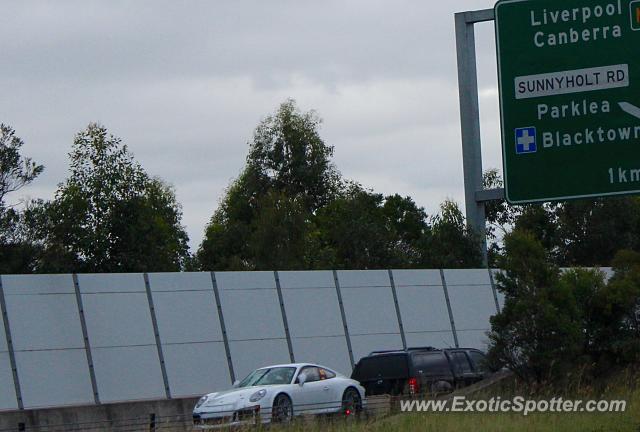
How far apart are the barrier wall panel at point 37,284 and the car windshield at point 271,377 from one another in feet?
20.3

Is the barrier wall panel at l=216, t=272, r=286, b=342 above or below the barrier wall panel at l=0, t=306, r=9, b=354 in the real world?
below

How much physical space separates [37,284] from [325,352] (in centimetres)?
885

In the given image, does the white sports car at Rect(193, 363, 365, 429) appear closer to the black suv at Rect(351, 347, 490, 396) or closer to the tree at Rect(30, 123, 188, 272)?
the black suv at Rect(351, 347, 490, 396)

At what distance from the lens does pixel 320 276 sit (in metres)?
36.0

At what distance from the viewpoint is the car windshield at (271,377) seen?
2572cm

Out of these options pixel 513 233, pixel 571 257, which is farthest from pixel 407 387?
pixel 571 257

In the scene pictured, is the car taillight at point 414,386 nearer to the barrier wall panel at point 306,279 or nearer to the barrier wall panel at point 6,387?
the barrier wall panel at point 306,279

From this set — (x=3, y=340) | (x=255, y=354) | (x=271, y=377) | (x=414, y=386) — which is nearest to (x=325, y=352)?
(x=255, y=354)

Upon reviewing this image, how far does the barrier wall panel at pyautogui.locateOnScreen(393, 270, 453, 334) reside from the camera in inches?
1474

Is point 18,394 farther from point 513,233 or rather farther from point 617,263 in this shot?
point 617,263

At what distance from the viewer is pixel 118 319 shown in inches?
1200

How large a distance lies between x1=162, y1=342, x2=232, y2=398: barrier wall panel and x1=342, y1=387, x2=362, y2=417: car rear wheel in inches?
227

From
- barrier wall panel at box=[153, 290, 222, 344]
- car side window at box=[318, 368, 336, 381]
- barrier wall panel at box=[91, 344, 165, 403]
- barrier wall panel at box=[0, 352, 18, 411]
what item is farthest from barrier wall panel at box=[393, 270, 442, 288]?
barrier wall panel at box=[0, 352, 18, 411]

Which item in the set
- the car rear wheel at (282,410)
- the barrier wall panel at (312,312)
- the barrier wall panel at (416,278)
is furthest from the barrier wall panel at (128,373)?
the barrier wall panel at (416,278)
